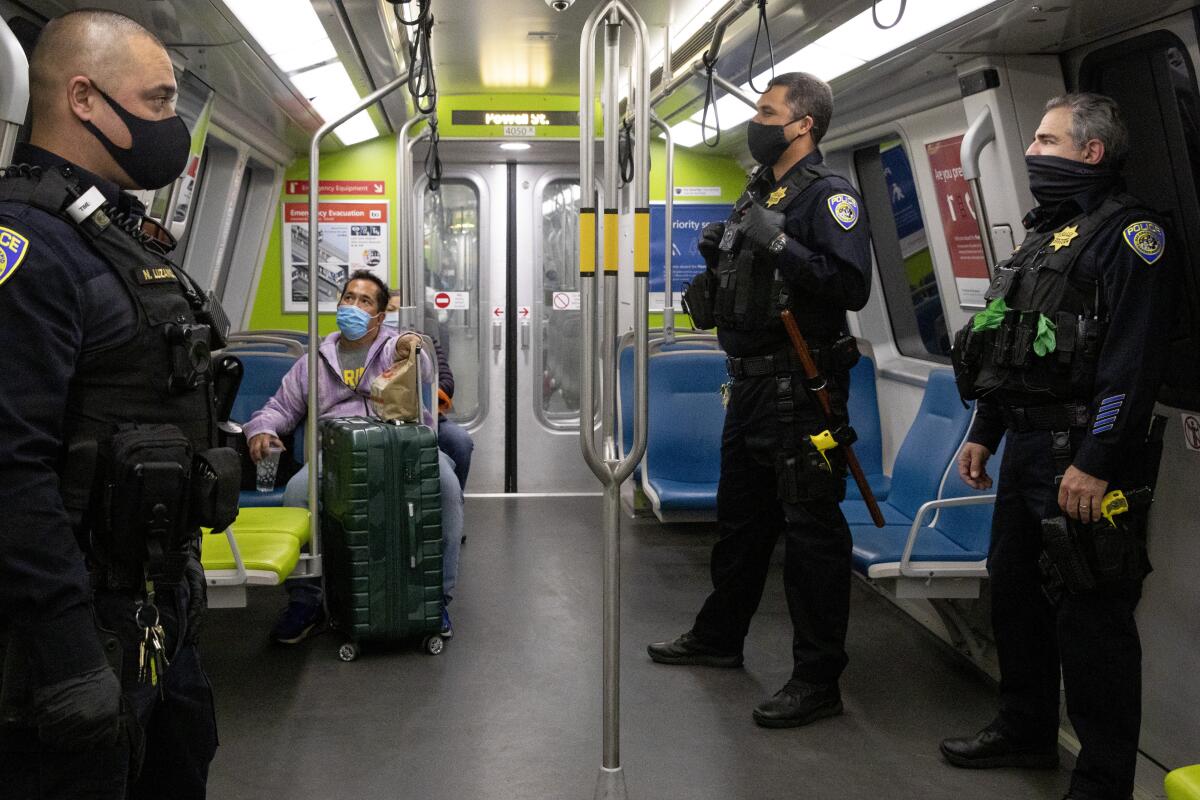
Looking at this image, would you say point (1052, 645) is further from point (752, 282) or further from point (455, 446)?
point (455, 446)

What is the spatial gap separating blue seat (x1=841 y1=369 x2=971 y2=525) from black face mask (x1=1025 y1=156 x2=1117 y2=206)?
1738mm

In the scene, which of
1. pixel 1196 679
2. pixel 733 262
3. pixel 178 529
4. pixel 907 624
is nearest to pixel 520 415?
pixel 907 624

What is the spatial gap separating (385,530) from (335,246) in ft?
12.7

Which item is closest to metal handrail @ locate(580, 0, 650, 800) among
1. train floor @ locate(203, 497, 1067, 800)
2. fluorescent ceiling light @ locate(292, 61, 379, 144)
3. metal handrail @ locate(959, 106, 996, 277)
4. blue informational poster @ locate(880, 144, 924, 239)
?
train floor @ locate(203, 497, 1067, 800)

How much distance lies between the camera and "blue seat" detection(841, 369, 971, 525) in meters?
4.82

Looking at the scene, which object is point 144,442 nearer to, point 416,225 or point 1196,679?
point 1196,679

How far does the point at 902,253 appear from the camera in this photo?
6.12 metres

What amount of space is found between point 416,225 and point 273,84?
52.9 inches

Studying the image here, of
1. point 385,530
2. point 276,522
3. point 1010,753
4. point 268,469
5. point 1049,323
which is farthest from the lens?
point 268,469

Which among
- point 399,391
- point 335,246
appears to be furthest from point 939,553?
point 335,246

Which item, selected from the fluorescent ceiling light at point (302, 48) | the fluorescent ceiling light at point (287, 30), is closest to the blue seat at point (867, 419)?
the fluorescent ceiling light at point (302, 48)

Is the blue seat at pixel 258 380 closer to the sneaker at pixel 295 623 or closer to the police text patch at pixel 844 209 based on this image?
the sneaker at pixel 295 623

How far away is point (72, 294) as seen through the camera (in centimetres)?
163

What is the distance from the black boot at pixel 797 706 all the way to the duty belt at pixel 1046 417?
48.6 inches
